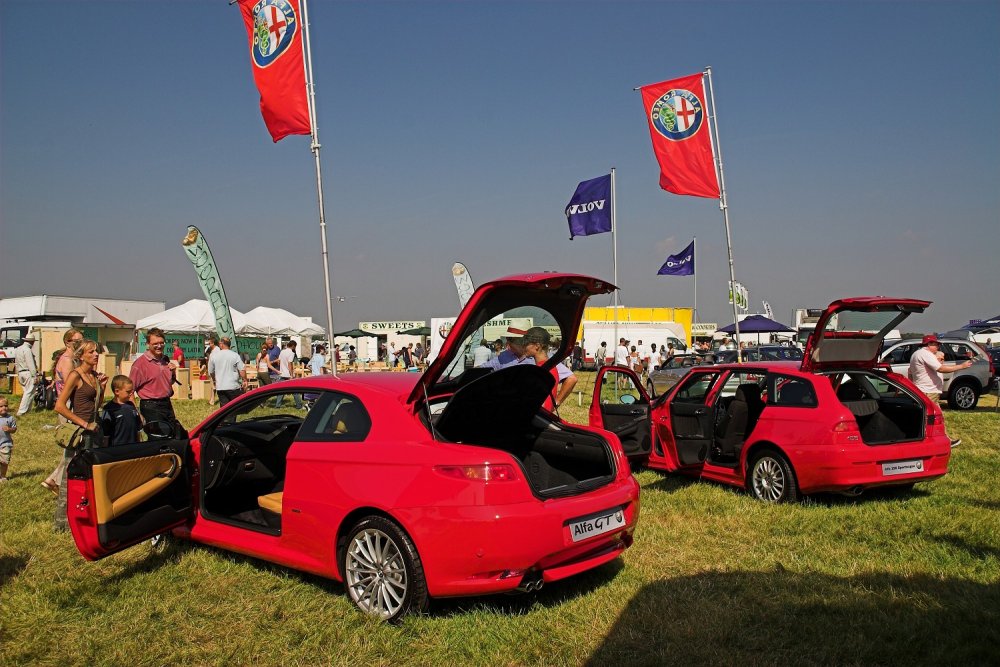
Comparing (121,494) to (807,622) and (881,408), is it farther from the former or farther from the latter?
(881,408)

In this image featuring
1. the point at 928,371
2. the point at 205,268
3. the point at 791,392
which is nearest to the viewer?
the point at 791,392

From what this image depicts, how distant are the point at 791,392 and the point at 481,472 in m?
4.10

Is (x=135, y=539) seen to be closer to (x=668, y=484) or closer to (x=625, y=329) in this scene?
(x=668, y=484)

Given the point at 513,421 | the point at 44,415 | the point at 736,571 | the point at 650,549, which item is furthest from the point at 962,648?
the point at 44,415

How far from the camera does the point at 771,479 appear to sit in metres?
6.87

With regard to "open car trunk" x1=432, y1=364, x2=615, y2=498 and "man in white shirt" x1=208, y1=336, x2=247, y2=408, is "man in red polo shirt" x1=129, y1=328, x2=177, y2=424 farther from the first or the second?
"open car trunk" x1=432, y1=364, x2=615, y2=498

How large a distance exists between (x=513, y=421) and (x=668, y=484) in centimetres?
340

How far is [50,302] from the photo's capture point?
34.7 metres

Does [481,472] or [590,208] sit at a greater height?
[590,208]

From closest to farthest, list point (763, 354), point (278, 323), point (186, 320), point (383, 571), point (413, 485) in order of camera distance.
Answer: point (413, 485), point (383, 571), point (763, 354), point (186, 320), point (278, 323)

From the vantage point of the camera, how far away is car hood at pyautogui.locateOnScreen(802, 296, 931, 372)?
6.55 meters

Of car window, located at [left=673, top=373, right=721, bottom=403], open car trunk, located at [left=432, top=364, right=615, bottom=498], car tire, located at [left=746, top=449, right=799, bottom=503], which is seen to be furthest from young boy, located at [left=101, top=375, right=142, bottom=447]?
car tire, located at [left=746, top=449, right=799, bottom=503]

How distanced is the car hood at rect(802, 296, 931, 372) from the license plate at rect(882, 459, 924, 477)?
0.97 meters

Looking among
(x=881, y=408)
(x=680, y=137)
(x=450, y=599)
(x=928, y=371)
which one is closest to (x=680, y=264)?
(x=680, y=137)
